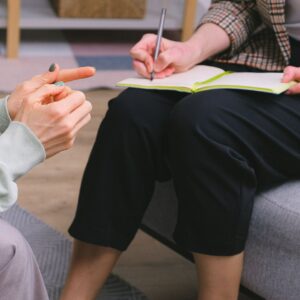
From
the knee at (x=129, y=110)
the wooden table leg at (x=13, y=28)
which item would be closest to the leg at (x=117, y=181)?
the knee at (x=129, y=110)

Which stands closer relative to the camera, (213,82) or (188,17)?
(213,82)

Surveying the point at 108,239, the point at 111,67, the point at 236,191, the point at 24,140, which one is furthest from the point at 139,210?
the point at 111,67

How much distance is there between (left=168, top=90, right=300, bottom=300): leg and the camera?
1107mm

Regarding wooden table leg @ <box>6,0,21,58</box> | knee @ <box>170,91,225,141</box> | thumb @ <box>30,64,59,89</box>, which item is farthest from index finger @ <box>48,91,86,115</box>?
wooden table leg @ <box>6,0,21,58</box>

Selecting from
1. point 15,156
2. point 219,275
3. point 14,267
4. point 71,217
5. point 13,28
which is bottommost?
point 71,217

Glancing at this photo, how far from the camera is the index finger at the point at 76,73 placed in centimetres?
103

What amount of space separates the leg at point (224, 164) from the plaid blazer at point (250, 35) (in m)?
0.19

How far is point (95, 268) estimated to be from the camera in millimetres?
1229

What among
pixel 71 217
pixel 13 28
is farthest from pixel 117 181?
pixel 13 28

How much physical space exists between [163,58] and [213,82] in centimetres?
10

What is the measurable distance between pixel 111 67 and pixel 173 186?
1.36 metres

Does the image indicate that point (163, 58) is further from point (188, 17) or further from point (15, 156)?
point (188, 17)

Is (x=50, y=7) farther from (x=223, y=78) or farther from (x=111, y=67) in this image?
(x=223, y=78)

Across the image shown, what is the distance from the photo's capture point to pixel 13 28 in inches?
97.8
